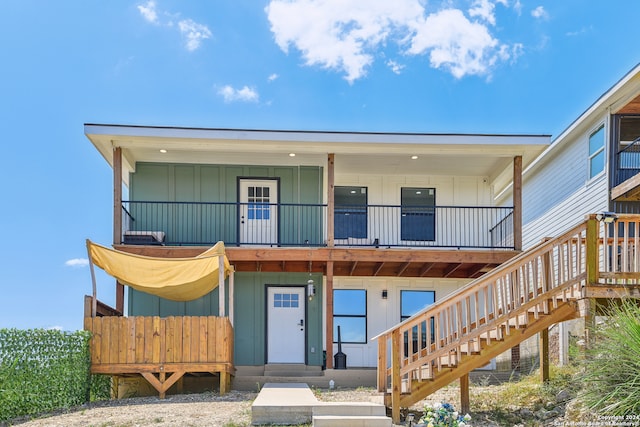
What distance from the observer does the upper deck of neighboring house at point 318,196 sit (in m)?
13.7

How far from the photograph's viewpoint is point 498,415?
8.89 metres

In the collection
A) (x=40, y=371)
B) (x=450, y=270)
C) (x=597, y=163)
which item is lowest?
(x=40, y=371)

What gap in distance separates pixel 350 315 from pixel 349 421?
25.7 ft

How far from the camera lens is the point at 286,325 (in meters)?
15.0

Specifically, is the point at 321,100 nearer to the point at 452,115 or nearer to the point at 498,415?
the point at 452,115

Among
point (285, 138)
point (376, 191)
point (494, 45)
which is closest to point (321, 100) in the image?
point (285, 138)

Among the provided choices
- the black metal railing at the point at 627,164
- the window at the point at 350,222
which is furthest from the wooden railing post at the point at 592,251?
the window at the point at 350,222

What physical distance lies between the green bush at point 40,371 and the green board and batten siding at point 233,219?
377 cm

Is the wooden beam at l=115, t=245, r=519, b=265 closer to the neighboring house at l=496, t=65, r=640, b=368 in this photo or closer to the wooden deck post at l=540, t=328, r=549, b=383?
the neighboring house at l=496, t=65, r=640, b=368

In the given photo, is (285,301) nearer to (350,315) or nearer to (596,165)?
(350,315)

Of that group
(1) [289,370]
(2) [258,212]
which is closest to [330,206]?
(2) [258,212]

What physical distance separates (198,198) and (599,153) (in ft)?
31.5

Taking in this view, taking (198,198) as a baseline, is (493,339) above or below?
below

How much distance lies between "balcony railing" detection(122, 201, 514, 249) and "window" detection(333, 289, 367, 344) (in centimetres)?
130
